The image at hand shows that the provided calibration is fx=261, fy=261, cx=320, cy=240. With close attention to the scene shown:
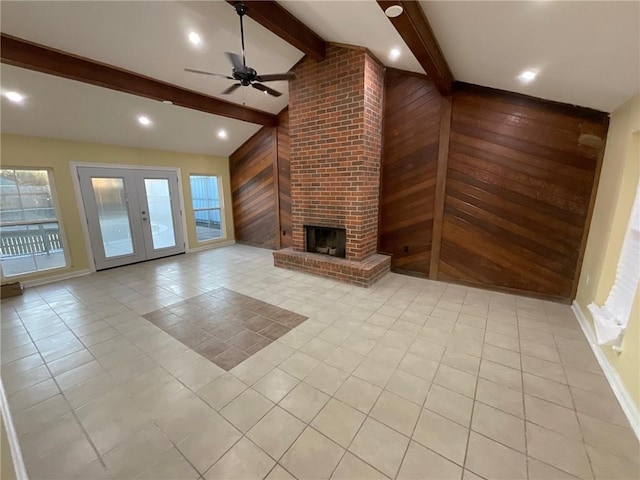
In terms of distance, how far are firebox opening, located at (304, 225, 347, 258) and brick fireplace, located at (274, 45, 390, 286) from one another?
0.38 feet

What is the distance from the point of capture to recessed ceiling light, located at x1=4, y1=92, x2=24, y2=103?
126 inches

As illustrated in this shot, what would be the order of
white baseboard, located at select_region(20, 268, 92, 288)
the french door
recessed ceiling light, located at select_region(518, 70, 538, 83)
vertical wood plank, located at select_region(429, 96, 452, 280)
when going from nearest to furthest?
recessed ceiling light, located at select_region(518, 70, 538, 83) → vertical wood plank, located at select_region(429, 96, 452, 280) → white baseboard, located at select_region(20, 268, 92, 288) → the french door

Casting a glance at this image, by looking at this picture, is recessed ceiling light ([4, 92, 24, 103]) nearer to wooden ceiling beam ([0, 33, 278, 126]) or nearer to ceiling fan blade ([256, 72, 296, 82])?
wooden ceiling beam ([0, 33, 278, 126])

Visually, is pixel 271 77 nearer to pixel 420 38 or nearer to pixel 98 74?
pixel 420 38

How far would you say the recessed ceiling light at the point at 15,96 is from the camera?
319cm

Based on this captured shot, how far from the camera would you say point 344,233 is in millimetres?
4184

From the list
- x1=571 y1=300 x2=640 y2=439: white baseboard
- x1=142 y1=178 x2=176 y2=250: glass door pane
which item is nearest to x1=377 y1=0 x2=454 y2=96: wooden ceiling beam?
x1=571 y1=300 x2=640 y2=439: white baseboard

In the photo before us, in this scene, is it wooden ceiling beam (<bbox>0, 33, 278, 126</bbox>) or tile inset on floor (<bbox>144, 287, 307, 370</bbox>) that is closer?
tile inset on floor (<bbox>144, 287, 307, 370</bbox>)

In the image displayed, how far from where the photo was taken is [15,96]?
3225mm

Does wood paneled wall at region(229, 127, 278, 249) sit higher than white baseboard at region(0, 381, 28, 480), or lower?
higher

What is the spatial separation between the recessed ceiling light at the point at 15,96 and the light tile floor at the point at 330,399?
262 cm

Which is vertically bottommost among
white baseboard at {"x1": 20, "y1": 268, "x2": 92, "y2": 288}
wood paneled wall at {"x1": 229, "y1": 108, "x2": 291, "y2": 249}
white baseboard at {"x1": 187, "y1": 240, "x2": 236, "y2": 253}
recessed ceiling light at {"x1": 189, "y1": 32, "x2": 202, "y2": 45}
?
white baseboard at {"x1": 20, "y1": 268, "x2": 92, "y2": 288}

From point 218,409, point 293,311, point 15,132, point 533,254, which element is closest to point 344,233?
point 293,311

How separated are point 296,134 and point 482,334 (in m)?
3.78
